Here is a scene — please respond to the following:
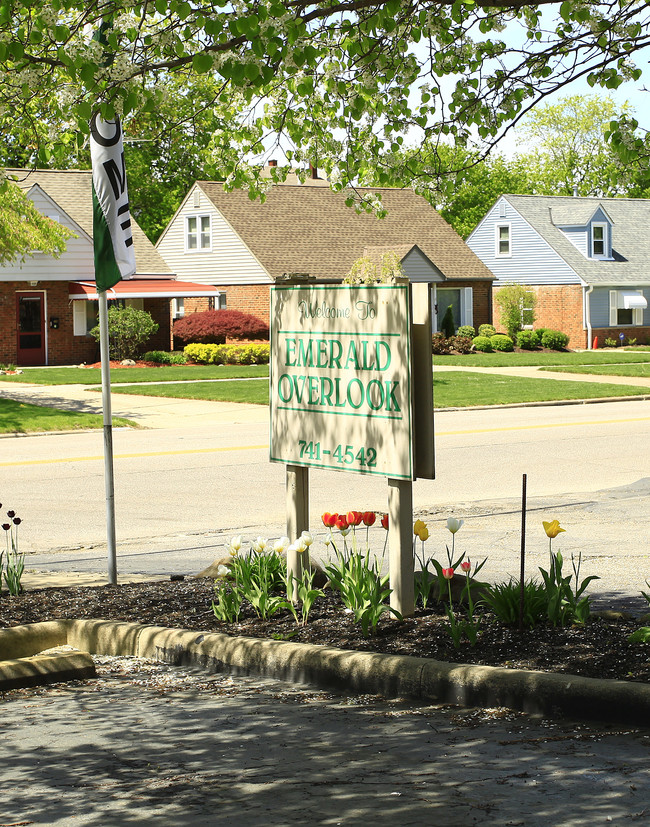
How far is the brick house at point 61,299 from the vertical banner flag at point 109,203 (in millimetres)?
29738

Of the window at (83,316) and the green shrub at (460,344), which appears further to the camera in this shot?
the green shrub at (460,344)

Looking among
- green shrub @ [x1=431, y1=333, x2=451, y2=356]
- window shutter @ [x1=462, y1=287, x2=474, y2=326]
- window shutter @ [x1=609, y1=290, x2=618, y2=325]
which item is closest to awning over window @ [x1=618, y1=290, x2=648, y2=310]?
window shutter @ [x1=609, y1=290, x2=618, y2=325]

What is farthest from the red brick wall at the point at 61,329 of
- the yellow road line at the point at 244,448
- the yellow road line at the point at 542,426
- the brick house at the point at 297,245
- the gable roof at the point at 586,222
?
the yellow road line at the point at 542,426

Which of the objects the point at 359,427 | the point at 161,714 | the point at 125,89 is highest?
the point at 125,89

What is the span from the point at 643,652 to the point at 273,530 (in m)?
5.23

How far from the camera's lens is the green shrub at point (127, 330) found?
36.3 m

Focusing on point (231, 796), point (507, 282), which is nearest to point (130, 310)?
point (507, 282)

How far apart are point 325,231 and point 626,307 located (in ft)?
45.1

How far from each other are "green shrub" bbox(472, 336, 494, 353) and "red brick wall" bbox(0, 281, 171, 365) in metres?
12.6

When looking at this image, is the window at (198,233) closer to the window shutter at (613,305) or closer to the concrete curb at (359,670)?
the window shutter at (613,305)

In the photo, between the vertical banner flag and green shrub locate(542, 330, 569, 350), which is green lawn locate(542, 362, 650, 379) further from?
the vertical banner flag

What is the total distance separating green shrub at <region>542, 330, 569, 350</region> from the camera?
4566cm

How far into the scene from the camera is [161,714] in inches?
202

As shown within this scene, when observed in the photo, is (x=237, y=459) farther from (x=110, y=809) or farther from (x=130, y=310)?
(x=130, y=310)
